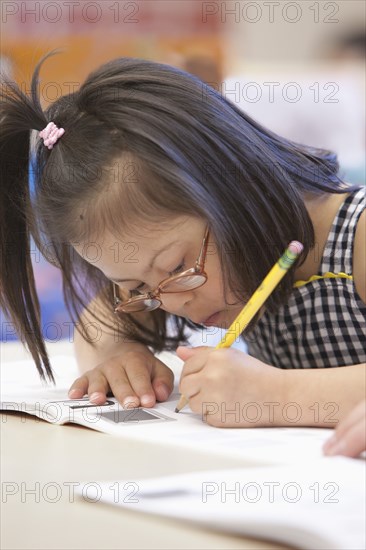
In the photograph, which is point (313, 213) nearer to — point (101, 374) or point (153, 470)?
point (101, 374)

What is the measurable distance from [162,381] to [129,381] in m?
0.03

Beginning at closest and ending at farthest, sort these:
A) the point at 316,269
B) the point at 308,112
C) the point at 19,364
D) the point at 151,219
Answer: the point at 151,219
the point at 316,269
the point at 19,364
the point at 308,112

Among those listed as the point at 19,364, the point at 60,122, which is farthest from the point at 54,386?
the point at 60,122

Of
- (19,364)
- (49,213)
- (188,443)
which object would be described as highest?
(49,213)

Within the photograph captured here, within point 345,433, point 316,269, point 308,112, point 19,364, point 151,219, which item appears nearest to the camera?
point 345,433

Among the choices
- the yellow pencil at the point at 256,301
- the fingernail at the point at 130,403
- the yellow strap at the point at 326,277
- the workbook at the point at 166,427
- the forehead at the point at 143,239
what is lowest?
the fingernail at the point at 130,403

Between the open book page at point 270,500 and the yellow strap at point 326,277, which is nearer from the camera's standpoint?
the open book page at point 270,500

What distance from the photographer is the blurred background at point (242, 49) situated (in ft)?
7.23

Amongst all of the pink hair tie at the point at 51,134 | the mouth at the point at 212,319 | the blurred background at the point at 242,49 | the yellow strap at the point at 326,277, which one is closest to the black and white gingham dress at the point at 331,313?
the yellow strap at the point at 326,277

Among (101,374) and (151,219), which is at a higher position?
(151,219)

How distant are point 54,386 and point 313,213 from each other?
36cm

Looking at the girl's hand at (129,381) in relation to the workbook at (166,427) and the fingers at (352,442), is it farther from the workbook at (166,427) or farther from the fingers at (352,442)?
the fingers at (352,442)

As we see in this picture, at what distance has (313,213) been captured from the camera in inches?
36.6

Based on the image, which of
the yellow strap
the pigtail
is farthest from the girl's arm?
the pigtail
